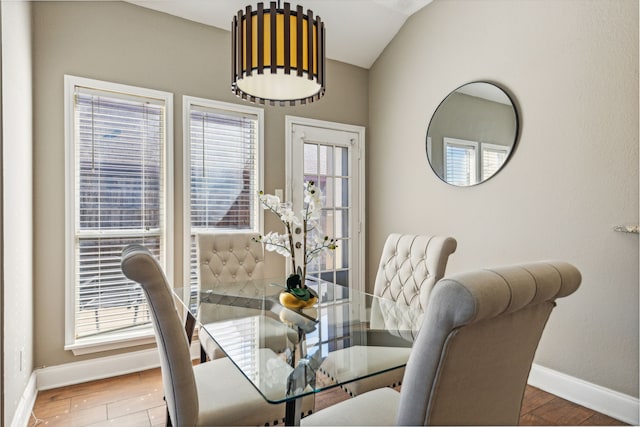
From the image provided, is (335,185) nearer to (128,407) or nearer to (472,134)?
(472,134)

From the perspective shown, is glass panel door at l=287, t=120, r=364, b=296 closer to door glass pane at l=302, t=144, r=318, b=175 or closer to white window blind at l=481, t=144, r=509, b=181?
door glass pane at l=302, t=144, r=318, b=175

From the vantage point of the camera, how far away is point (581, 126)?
2223mm

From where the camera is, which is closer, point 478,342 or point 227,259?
point 478,342

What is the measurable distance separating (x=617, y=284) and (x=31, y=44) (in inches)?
153

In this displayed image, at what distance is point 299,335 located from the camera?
153 centimetres

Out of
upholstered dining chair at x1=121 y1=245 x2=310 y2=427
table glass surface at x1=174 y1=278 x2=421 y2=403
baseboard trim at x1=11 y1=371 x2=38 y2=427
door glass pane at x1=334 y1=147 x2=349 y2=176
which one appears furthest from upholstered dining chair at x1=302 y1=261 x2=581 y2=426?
door glass pane at x1=334 y1=147 x2=349 y2=176

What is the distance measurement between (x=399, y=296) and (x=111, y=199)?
2139 millimetres

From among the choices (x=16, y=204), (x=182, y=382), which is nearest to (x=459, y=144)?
(x=182, y=382)

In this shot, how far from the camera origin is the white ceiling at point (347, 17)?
2832 millimetres

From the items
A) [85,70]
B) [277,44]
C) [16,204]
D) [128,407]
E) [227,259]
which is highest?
[85,70]

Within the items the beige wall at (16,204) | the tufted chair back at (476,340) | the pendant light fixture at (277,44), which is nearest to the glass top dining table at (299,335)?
the tufted chair back at (476,340)

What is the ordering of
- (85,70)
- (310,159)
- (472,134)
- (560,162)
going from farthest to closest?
(310,159), (472,134), (85,70), (560,162)

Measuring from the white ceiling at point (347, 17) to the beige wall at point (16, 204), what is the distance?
1.02m

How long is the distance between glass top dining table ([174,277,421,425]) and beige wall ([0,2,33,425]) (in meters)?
0.81
